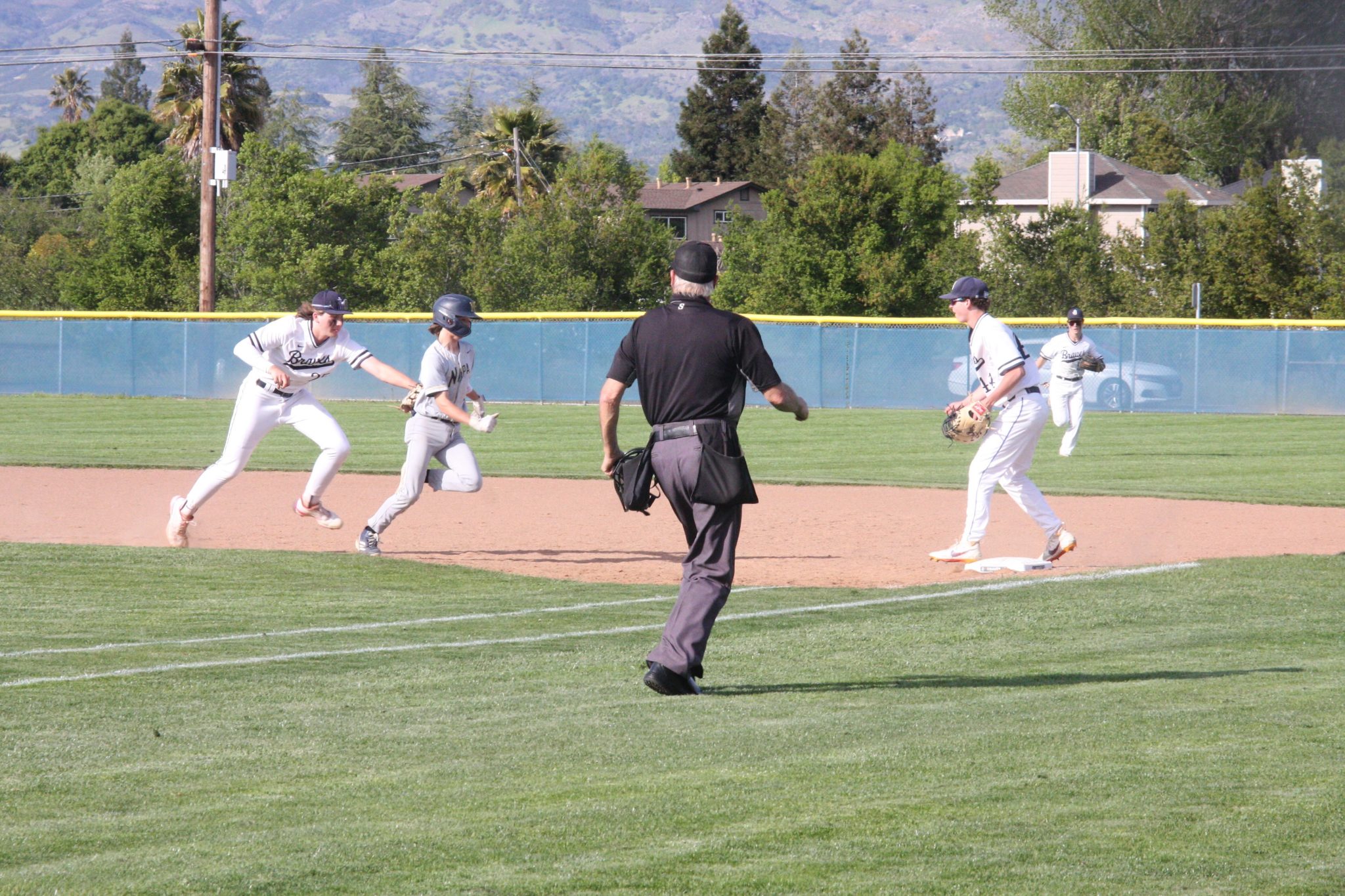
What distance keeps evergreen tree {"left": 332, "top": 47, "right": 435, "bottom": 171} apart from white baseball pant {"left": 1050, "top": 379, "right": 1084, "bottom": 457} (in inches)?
3315

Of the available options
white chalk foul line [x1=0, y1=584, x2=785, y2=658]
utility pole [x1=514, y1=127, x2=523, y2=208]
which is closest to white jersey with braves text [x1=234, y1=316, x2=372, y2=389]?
white chalk foul line [x1=0, y1=584, x2=785, y2=658]

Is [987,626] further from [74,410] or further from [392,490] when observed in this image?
[74,410]

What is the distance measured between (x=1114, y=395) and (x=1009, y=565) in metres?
21.4

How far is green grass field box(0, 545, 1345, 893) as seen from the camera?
12.5 feet

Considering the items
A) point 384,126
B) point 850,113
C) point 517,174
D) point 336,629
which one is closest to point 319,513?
point 336,629

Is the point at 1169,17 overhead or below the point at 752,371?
overhead

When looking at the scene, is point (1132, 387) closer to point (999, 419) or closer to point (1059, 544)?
point (1059, 544)

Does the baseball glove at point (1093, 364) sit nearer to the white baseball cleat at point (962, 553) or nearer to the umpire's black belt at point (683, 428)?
the white baseball cleat at point (962, 553)

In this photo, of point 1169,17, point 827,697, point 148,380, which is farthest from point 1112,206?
point 827,697

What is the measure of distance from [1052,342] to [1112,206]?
43098 millimetres

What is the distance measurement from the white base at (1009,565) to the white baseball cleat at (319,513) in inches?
180

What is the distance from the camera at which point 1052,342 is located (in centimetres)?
1961

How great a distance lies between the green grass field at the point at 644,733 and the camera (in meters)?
3.83

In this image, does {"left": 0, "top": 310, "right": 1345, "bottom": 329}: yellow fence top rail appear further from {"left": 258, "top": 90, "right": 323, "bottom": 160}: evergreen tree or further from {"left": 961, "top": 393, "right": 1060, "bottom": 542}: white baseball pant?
{"left": 258, "top": 90, "right": 323, "bottom": 160}: evergreen tree
